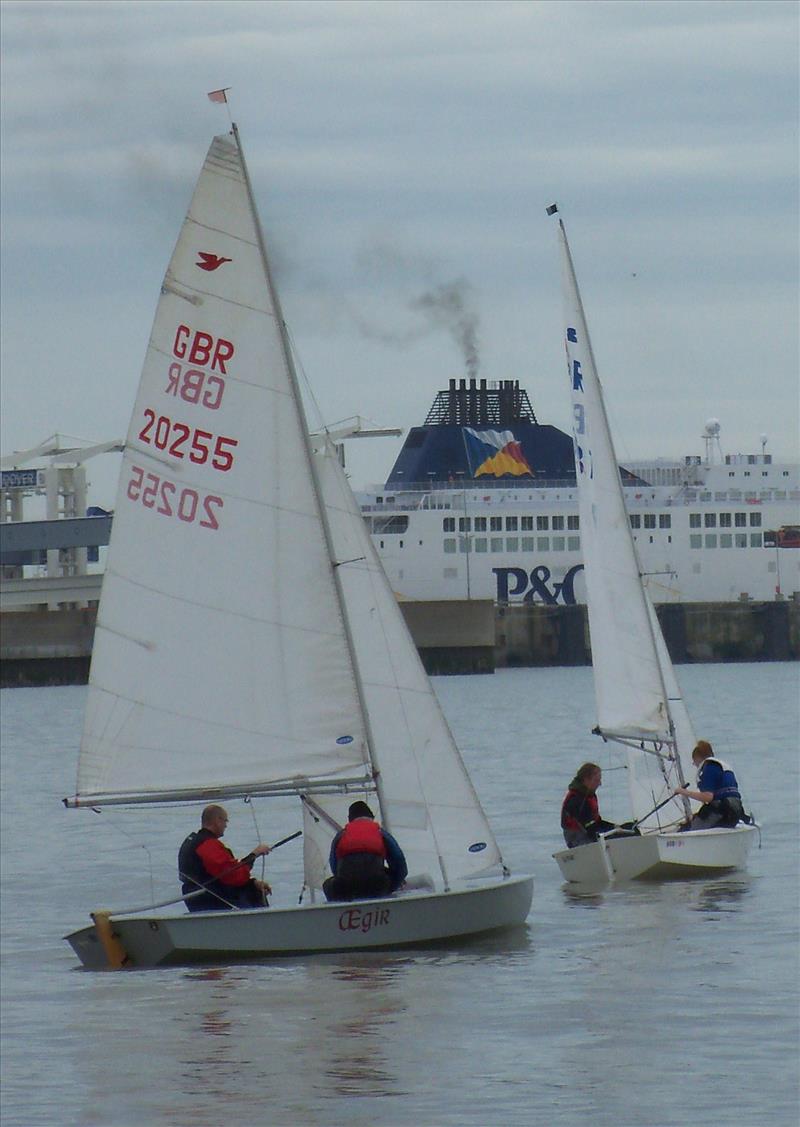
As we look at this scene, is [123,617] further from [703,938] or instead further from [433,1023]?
[703,938]

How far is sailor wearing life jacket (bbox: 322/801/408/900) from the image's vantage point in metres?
14.6

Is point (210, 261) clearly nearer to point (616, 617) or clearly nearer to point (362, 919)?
point (362, 919)

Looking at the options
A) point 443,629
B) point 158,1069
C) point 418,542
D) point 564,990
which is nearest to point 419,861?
point 564,990

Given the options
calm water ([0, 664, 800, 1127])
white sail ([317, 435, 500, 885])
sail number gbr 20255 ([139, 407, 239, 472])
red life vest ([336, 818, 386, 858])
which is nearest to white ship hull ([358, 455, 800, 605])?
calm water ([0, 664, 800, 1127])

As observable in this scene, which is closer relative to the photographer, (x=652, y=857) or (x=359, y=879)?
(x=359, y=879)

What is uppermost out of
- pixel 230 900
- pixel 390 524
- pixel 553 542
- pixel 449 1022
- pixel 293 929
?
pixel 390 524

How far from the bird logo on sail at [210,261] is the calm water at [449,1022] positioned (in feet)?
15.1

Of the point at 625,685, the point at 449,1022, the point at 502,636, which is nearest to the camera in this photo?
the point at 449,1022

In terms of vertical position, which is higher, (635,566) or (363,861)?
(635,566)

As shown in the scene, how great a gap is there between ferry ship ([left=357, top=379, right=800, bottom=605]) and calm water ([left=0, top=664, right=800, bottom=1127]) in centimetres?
6626

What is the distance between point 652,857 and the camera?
19812mm

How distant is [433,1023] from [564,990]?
160 cm

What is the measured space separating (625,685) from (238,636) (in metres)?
6.80

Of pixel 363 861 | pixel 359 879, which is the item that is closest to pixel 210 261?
pixel 363 861
